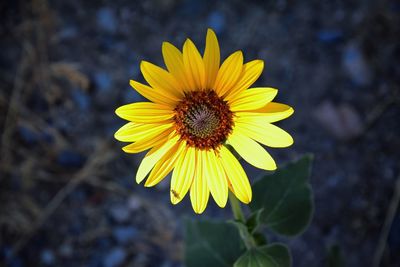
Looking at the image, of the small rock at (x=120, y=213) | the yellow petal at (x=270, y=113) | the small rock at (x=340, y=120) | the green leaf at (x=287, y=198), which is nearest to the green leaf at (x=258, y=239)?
the green leaf at (x=287, y=198)

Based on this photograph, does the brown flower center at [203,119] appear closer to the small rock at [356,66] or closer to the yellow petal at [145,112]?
the yellow petal at [145,112]

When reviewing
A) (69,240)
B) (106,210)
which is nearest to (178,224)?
(106,210)

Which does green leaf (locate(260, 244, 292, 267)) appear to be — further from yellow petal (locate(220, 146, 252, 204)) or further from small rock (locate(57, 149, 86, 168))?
small rock (locate(57, 149, 86, 168))

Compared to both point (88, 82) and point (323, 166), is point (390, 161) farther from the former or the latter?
point (88, 82)

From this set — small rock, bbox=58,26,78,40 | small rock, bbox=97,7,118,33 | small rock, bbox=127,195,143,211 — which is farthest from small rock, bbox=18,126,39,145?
small rock, bbox=97,7,118,33

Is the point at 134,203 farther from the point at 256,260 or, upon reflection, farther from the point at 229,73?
the point at 229,73

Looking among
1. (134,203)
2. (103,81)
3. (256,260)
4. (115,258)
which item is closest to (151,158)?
(256,260)
